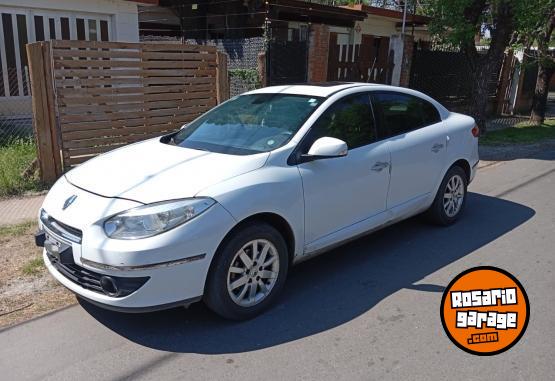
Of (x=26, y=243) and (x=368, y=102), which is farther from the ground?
(x=368, y=102)

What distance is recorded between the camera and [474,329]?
3102 millimetres

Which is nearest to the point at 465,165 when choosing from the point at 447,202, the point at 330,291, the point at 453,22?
the point at 447,202

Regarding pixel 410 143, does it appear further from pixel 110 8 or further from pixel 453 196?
pixel 110 8

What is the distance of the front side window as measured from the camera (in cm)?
403

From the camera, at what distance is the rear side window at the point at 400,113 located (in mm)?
4629

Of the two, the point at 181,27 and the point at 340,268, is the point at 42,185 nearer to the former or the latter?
the point at 340,268

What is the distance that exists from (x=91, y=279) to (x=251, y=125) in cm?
178

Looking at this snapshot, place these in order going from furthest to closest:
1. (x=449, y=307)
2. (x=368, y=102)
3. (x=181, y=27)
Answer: (x=181, y=27) → (x=368, y=102) → (x=449, y=307)

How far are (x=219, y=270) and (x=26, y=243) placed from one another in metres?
2.56

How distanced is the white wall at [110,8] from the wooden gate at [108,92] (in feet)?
11.0

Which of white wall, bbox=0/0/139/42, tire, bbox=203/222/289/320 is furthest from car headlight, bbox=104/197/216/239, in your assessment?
white wall, bbox=0/0/139/42

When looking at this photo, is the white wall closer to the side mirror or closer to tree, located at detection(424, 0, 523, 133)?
tree, located at detection(424, 0, 523, 133)

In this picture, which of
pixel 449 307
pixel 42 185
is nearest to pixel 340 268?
pixel 449 307

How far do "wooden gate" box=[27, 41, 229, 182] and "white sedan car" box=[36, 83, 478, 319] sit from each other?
2.67 m
